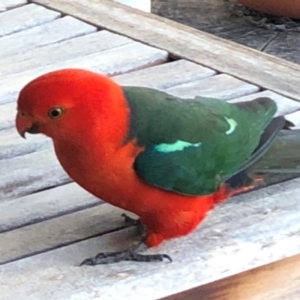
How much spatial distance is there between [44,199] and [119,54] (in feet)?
1.56

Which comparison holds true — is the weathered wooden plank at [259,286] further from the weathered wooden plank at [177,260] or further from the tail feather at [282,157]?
the tail feather at [282,157]

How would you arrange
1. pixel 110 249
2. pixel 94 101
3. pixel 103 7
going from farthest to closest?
pixel 103 7
pixel 110 249
pixel 94 101

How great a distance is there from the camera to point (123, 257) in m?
1.01

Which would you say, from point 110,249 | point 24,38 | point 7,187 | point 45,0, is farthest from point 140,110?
point 45,0

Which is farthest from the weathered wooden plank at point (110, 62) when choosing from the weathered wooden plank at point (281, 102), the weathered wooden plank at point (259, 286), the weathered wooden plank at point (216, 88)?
the weathered wooden plank at point (259, 286)

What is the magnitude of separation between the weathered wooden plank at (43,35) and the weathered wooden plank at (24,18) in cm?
2

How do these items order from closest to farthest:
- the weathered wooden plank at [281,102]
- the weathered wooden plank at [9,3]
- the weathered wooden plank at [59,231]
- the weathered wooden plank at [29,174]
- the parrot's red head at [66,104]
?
the parrot's red head at [66,104]
the weathered wooden plank at [59,231]
the weathered wooden plank at [29,174]
the weathered wooden plank at [281,102]
the weathered wooden plank at [9,3]

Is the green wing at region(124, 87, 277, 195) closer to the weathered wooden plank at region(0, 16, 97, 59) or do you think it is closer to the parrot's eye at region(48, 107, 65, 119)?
the parrot's eye at region(48, 107, 65, 119)

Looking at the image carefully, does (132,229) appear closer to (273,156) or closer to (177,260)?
(177,260)

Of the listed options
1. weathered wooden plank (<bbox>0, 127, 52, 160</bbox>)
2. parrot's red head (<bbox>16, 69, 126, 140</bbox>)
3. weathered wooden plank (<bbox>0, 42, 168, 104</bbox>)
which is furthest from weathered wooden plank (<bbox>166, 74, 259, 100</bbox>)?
parrot's red head (<bbox>16, 69, 126, 140</bbox>)

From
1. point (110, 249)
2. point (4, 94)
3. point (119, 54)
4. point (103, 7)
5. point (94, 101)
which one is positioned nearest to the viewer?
point (94, 101)

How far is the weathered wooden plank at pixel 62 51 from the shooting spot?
152cm

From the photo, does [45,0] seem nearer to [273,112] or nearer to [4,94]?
[4,94]

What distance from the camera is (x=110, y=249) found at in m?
1.03
